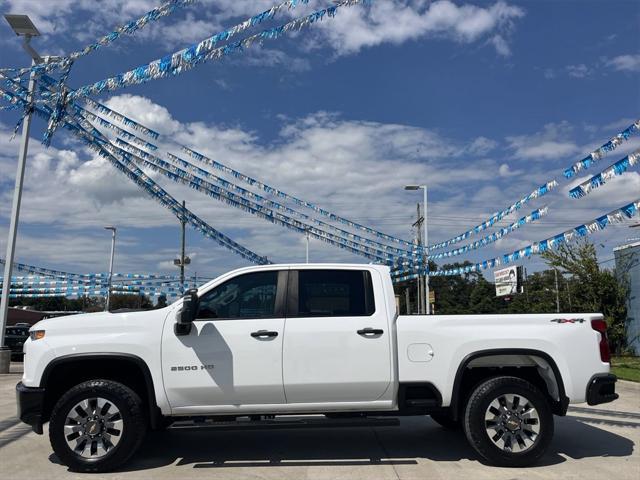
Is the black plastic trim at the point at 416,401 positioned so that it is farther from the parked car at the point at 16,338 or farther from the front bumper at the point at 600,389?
the parked car at the point at 16,338

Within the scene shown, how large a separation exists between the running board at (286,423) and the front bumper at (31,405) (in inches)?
48.8

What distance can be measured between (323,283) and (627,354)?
60.0ft

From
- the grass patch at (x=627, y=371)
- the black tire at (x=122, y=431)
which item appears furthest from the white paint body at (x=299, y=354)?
the grass patch at (x=627, y=371)

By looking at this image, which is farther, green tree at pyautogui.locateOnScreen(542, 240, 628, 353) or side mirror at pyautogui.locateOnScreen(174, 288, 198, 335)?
green tree at pyautogui.locateOnScreen(542, 240, 628, 353)

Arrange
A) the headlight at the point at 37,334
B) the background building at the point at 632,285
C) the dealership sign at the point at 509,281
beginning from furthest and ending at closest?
the dealership sign at the point at 509,281, the background building at the point at 632,285, the headlight at the point at 37,334

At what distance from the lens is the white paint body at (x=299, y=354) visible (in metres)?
5.21

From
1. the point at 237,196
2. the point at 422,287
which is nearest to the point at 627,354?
the point at 422,287

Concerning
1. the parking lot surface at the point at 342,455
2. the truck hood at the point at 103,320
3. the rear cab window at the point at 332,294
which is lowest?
the parking lot surface at the point at 342,455

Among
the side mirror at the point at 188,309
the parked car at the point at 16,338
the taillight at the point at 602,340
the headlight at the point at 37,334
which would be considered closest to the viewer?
the side mirror at the point at 188,309

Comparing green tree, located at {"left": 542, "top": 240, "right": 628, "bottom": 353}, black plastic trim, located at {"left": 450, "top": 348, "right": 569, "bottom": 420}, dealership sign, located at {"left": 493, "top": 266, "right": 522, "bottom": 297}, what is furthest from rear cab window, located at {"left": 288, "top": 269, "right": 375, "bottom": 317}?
dealership sign, located at {"left": 493, "top": 266, "right": 522, "bottom": 297}

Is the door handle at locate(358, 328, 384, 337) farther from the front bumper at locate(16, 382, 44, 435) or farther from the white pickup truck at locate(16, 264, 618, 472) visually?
the front bumper at locate(16, 382, 44, 435)

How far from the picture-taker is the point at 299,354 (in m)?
5.21

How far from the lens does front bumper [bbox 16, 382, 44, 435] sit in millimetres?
5172

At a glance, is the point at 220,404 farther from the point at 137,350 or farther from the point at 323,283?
the point at 323,283
